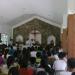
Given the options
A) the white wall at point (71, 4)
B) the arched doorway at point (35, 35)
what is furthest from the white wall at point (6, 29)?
the white wall at point (71, 4)

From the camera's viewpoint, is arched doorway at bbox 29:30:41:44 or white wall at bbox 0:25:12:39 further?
white wall at bbox 0:25:12:39

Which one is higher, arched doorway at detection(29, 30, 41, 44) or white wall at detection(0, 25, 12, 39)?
white wall at detection(0, 25, 12, 39)

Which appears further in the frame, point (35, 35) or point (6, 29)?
point (6, 29)

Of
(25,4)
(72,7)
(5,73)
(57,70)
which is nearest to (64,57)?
(57,70)

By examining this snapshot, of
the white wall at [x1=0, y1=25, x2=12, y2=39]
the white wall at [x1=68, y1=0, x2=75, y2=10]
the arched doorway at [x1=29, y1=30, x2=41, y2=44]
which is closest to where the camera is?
the white wall at [x1=68, y1=0, x2=75, y2=10]

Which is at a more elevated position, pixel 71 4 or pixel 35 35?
pixel 71 4

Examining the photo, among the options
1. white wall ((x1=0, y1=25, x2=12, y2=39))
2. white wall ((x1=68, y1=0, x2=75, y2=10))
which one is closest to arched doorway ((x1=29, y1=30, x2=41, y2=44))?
white wall ((x1=0, y1=25, x2=12, y2=39))

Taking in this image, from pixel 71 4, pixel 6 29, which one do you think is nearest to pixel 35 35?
Result: pixel 6 29

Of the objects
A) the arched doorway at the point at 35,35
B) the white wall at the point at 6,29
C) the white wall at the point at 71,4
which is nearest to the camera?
the white wall at the point at 71,4

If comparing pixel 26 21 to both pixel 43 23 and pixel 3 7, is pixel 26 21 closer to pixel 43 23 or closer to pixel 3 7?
pixel 43 23

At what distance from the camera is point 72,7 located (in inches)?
517

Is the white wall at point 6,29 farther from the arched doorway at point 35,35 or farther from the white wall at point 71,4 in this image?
the white wall at point 71,4

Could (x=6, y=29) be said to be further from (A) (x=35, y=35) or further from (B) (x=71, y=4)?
(B) (x=71, y=4)

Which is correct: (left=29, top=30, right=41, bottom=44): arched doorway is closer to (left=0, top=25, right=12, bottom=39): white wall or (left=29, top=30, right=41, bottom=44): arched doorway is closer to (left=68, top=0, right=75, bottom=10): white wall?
(left=0, top=25, right=12, bottom=39): white wall
